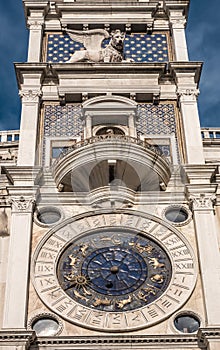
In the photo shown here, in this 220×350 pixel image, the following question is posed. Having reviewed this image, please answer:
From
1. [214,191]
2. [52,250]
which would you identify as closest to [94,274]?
[52,250]

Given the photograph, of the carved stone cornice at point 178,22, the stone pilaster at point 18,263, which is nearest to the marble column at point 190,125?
the carved stone cornice at point 178,22

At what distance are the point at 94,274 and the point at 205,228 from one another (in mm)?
2149

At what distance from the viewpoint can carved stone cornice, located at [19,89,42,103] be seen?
52.4 feet

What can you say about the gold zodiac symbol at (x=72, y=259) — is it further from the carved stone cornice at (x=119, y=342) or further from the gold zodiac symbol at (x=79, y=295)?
the carved stone cornice at (x=119, y=342)

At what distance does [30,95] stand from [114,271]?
5.09 meters

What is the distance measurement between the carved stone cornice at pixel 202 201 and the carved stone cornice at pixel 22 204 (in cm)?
293

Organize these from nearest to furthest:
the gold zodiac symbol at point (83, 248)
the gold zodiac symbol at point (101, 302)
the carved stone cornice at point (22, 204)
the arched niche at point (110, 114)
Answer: the gold zodiac symbol at point (101, 302) → the gold zodiac symbol at point (83, 248) → the carved stone cornice at point (22, 204) → the arched niche at point (110, 114)

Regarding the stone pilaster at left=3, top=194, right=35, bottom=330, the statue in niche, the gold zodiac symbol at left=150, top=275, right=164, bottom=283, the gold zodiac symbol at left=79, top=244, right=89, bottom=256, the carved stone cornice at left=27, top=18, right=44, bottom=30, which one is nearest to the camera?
the stone pilaster at left=3, top=194, right=35, bottom=330

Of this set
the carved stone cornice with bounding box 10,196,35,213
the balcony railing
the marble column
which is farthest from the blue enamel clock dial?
the marble column

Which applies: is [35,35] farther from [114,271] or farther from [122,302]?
[122,302]

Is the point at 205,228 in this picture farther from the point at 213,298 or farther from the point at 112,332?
the point at 112,332

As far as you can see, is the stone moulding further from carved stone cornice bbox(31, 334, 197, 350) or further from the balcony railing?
carved stone cornice bbox(31, 334, 197, 350)

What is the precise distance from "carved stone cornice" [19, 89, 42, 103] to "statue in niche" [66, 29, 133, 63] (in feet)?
4.73

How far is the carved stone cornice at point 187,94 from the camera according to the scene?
52.5ft
